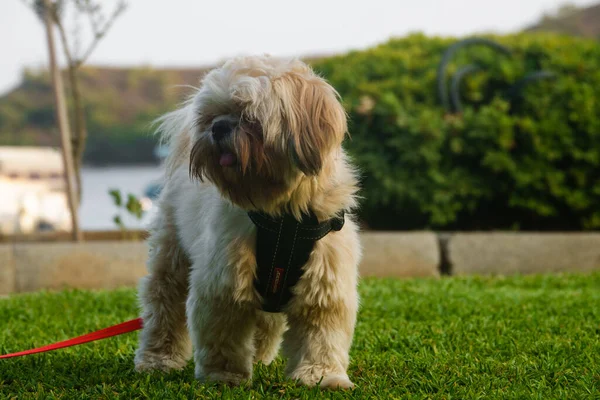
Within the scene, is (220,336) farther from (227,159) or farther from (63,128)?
(63,128)

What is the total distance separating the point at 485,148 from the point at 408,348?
456 cm

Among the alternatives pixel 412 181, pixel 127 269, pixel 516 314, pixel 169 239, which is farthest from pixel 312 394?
pixel 412 181

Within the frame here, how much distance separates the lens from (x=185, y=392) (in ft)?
11.7

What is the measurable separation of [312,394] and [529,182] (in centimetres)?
577

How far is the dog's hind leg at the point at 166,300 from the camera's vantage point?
4355mm

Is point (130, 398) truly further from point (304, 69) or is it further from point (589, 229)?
point (589, 229)

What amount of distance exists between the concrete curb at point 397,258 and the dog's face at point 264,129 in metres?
4.07

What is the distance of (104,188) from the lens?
11266 mm

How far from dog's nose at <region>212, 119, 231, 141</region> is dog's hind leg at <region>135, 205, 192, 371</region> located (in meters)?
1.16

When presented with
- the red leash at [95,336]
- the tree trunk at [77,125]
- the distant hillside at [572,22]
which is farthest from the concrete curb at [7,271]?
the distant hillside at [572,22]

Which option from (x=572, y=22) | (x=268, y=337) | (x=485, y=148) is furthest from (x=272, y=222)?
(x=572, y=22)

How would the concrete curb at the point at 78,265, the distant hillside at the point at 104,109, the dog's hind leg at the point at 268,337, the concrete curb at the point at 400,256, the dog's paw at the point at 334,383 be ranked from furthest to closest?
the distant hillside at the point at 104,109 < the concrete curb at the point at 400,256 < the concrete curb at the point at 78,265 < the dog's hind leg at the point at 268,337 < the dog's paw at the point at 334,383

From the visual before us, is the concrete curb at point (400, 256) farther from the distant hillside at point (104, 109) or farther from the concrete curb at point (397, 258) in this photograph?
the distant hillside at point (104, 109)

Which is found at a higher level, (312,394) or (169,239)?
(169,239)
